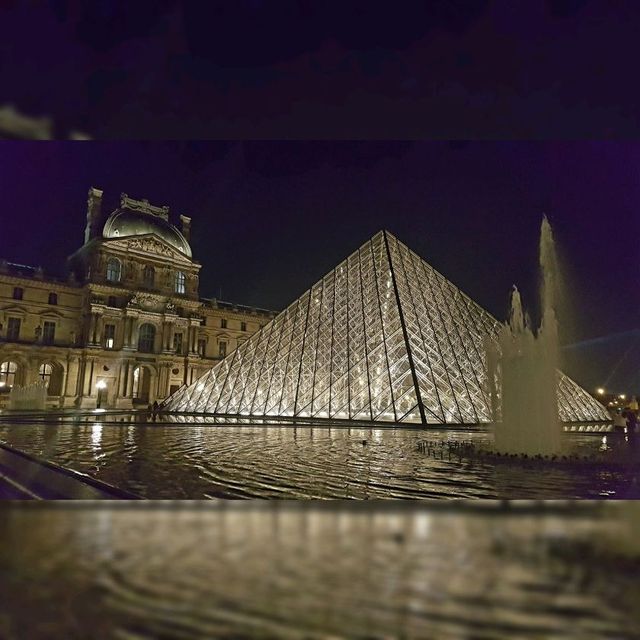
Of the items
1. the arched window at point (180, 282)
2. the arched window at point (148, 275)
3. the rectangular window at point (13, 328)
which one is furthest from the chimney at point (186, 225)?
the rectangular window at point (13, 328)

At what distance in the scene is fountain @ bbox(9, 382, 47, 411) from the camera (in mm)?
27672

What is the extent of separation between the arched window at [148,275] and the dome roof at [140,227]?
249 cm

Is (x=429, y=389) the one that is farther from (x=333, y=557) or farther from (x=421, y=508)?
(x=333, y=557)

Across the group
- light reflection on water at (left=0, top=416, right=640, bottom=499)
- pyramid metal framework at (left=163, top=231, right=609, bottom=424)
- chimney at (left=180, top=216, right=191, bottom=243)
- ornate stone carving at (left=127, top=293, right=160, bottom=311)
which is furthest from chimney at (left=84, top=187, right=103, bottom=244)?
light reflection on water at (left=0, top=416, right=640, bottom=499)

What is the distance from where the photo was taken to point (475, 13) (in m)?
4.11

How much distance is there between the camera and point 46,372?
33094mm

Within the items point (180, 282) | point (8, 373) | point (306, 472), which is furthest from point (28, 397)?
point (306, 472)

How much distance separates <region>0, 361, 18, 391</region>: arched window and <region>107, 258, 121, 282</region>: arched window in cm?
832

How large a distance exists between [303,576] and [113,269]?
3694 cm

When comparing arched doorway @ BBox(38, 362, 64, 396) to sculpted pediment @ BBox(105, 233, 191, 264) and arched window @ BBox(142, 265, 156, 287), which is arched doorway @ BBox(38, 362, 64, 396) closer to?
arched window @ BBox(142, 265, 156, 287)

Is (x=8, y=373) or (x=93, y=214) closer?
(x=8, y=373)

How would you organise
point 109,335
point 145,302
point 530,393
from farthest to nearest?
point 145,302
point 109,335
point 530,393

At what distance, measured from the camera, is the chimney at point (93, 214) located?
39812 mm

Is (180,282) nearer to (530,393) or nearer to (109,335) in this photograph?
(109,335)
